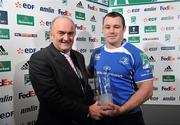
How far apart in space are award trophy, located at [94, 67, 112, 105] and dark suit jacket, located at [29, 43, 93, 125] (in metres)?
0.10

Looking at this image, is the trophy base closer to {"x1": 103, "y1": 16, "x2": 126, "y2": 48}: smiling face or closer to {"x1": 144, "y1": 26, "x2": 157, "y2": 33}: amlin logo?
{"x1": 103, "y1": 16, "x2": 126, "y2": 48}: smiling face

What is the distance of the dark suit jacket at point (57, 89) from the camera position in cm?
179

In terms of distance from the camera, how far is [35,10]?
2598 millimetres

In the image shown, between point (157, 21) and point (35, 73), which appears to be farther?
point (157, 21)

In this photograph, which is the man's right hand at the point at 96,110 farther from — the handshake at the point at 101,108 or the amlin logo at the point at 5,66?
the amlin logo at the point at 5,66

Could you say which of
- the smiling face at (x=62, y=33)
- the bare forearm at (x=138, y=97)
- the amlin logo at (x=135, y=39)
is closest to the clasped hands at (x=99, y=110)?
the bare forearm at (x=138, y=97)

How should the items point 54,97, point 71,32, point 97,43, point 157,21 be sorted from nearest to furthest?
1. point 54,97
2. point 71,32
3. point 97,43
4. point 157,21

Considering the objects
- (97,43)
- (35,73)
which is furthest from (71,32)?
(97,43)

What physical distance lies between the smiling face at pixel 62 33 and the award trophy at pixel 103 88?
0.34 m

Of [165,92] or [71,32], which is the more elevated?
[71,32]

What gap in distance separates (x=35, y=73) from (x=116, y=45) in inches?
30.3

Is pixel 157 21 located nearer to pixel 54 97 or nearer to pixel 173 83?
pixel 173 83

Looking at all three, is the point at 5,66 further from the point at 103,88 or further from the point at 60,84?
the point at 103,88

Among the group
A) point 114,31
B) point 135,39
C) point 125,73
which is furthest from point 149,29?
point 125,73
